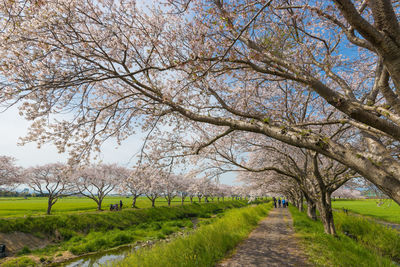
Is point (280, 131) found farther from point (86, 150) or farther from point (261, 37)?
point (86, 150)

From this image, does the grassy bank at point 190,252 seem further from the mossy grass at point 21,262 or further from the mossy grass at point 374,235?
the mossy grass at point 21,262

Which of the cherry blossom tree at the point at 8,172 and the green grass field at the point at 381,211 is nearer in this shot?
the green grass field at the point at 381,211

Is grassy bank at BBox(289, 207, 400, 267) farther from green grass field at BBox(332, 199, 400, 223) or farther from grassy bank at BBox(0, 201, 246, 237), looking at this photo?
grassy bank at BBox(0, 201, 246, 237)

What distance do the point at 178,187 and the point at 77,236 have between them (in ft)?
101

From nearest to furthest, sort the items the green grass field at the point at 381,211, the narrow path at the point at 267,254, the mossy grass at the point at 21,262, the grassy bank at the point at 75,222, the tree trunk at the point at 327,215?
the narrow path at the point at 267,254, the tree trunk at the point at 327,215, the mossy grass at the point at 21,262, the grassy bank at the point at 75,222, the green grass field at the point at 381,211

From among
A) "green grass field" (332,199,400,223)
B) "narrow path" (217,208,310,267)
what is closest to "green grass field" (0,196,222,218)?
"narrow path" (217,208,310,267)

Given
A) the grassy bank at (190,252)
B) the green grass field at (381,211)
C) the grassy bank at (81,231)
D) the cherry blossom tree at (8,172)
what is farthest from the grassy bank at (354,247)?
the cherry blossom tree at (8,172)

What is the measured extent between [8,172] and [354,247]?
34.6m

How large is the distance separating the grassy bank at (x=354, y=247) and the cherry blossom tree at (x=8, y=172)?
32.5 meters

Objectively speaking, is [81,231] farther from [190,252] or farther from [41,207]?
[41,207]

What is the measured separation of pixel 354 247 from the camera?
23.4ft

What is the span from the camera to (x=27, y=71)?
161 inches

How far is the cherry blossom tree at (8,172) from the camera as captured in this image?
955 inches

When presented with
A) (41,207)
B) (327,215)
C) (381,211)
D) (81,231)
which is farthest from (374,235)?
(41,207)
